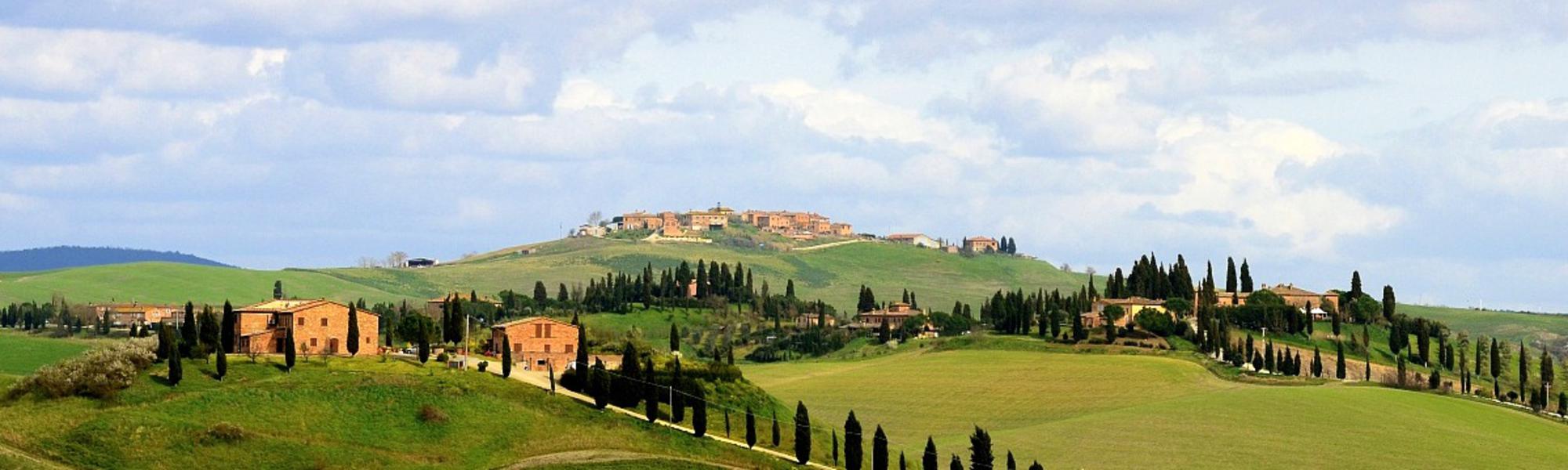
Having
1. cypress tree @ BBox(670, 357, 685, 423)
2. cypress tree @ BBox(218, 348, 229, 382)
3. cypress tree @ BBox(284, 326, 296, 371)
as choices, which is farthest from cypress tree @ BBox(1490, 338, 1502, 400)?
cypress tree @ BBox(218, 348, 229, 382)

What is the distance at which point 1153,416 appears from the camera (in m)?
130

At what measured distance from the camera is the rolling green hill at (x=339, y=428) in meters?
94.7

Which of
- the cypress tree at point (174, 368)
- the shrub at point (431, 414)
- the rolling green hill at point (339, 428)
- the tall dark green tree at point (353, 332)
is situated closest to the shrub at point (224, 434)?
the rolling green hill at point (339, 428)

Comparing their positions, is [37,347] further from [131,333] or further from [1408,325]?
[1408,325]

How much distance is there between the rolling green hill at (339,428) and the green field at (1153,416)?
24075 millimetres

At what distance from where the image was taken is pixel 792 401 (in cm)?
15362

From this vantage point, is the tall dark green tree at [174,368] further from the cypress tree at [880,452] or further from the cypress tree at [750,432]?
the cypress tree at [880,452]

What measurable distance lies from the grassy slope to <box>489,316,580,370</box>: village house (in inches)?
650

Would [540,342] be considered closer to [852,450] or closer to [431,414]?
[431,414]

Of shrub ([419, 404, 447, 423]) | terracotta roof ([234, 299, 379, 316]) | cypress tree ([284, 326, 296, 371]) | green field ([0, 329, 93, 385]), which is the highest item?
terracotta roof ([234, 299, 379, 316])

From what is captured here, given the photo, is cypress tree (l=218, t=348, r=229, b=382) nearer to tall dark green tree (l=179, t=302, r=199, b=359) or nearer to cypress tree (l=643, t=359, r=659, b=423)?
tall dark green tree (l=179, t=302, r=199, b=359)

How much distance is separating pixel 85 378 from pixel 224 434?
1113 centimetres

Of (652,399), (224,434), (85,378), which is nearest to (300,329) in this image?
(85,378)

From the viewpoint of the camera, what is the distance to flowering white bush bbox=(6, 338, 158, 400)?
101688 mm
